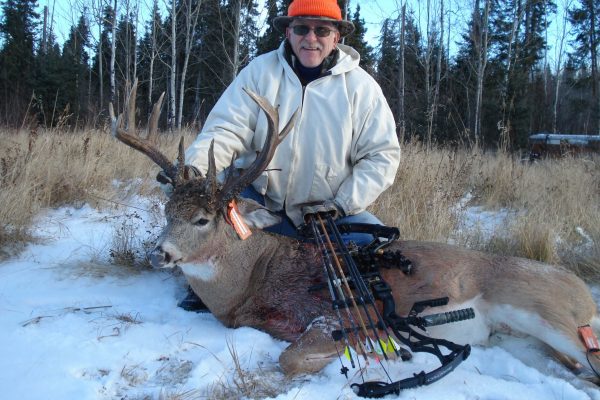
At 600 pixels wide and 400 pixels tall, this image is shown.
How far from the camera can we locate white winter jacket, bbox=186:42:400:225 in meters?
3.66

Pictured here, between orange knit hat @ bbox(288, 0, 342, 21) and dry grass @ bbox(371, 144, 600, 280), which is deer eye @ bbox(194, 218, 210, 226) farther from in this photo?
dry grass @ bbox(371, 144, 600, 280)

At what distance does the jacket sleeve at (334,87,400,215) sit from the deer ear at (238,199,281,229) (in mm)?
545

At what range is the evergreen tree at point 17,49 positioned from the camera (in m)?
20.7

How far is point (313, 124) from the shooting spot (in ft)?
12.1

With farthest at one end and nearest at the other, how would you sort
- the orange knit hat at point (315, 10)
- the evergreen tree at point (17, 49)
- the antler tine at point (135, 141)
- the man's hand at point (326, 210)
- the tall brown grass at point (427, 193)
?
1. the evergreen tree at point (17, 49)
2. the tall brown grass at point (427, 193)
3. the orange knit hat at point (315, 10)
4. the man's hand at point (326, 210)
5. the antler tine at point (135, 141)

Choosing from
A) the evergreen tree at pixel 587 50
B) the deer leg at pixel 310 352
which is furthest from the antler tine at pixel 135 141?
the evergreen tree at pixel 587 50

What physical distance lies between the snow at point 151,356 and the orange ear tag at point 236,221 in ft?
1.83

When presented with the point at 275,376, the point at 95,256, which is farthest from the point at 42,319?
the point at 275,376

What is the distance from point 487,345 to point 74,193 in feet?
13.1

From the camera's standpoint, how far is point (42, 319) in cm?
276

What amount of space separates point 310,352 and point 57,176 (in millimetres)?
3578

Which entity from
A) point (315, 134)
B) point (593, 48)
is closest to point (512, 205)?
point (315, 134)

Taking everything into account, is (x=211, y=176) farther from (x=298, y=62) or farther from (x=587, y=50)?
(x=587, y=50)

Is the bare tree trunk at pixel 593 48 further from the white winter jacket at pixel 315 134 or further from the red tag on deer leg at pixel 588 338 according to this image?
the red tag on deer leg at pixel 588 338
